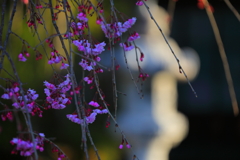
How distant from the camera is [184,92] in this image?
3.69m

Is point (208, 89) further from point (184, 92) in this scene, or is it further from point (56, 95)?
point (56, 95)

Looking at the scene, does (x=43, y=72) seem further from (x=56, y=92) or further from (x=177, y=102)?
(x=56, y=92)

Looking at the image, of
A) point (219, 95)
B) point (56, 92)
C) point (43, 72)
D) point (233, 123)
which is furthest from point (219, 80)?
point (56, 92)

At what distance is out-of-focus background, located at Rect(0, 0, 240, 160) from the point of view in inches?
142

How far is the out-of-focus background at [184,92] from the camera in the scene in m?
3.62

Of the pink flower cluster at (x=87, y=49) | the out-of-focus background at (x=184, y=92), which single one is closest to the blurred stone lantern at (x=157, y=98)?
the out-of-focus background at (x=184, y=92)

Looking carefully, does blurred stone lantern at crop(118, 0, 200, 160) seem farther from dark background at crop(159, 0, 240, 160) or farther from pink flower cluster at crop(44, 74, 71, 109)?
pink flower cluster at crop(44, 74, 71, 109)

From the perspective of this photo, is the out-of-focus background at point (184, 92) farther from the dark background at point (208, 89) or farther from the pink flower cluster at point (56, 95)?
the pink flower cluster at point (56, 95)

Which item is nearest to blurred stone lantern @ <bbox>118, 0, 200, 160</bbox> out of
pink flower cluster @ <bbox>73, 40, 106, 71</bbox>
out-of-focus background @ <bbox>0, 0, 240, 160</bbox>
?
out-of-focus background @ <bbox>0, 0, 240, 160</bbox>

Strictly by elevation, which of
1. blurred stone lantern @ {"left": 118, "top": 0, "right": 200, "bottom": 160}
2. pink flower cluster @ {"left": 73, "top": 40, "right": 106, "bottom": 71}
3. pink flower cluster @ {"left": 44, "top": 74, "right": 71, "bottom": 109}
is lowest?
blurred stone lantern @ {"left": 118, "top": 0, "right": 200, "bottom": 160}

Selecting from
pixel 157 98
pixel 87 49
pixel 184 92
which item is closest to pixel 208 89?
pixel 184 92

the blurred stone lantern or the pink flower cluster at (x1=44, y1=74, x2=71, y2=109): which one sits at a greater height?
the pink flower cluster at (x1=44, y1=74, x2=71, y2=109)

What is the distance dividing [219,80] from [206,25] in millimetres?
574

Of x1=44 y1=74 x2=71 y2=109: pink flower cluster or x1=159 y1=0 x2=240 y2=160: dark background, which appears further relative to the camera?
x1=159 y1=0 x2=240 y2=160: dark background
